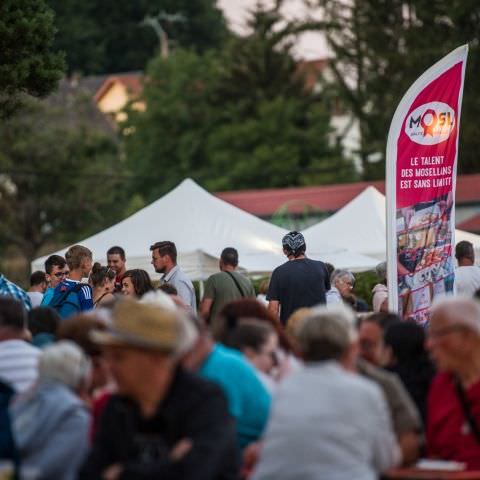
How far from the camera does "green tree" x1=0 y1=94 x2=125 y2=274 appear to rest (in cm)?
5919

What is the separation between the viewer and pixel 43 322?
10.5m

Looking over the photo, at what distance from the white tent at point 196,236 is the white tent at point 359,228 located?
7.46ft

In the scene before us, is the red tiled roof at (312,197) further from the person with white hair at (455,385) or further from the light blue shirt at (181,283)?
the person with white hair at (455,385)

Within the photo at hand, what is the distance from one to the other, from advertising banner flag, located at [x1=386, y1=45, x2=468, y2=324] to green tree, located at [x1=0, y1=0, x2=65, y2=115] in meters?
4.45

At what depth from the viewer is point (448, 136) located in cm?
1545

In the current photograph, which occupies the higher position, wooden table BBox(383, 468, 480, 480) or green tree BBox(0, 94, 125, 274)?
green tree BBox(0, 94, 125, 274)

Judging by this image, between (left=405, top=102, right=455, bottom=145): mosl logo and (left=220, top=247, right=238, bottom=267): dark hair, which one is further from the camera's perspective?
(left=220, top=247, right=238, bottom=267): dark hair

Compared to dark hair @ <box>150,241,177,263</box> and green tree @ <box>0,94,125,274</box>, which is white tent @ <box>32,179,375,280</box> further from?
green tree @ <box>0,94,125,274</box>

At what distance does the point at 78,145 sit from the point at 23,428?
53594mm

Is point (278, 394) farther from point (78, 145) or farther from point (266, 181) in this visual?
point (266, 181)

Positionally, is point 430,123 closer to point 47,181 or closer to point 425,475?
point 425,475

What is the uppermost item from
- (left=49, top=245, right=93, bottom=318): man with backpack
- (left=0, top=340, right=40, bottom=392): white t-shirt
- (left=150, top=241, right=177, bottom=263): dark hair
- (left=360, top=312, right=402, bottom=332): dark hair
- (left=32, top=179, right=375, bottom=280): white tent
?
(left=32, top=179, right=375, bottom=280): white tent

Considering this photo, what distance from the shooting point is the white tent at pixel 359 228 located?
26875 mm

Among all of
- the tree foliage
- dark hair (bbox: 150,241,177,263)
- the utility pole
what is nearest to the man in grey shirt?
dark hair (bbox: 150,241,177,263)
